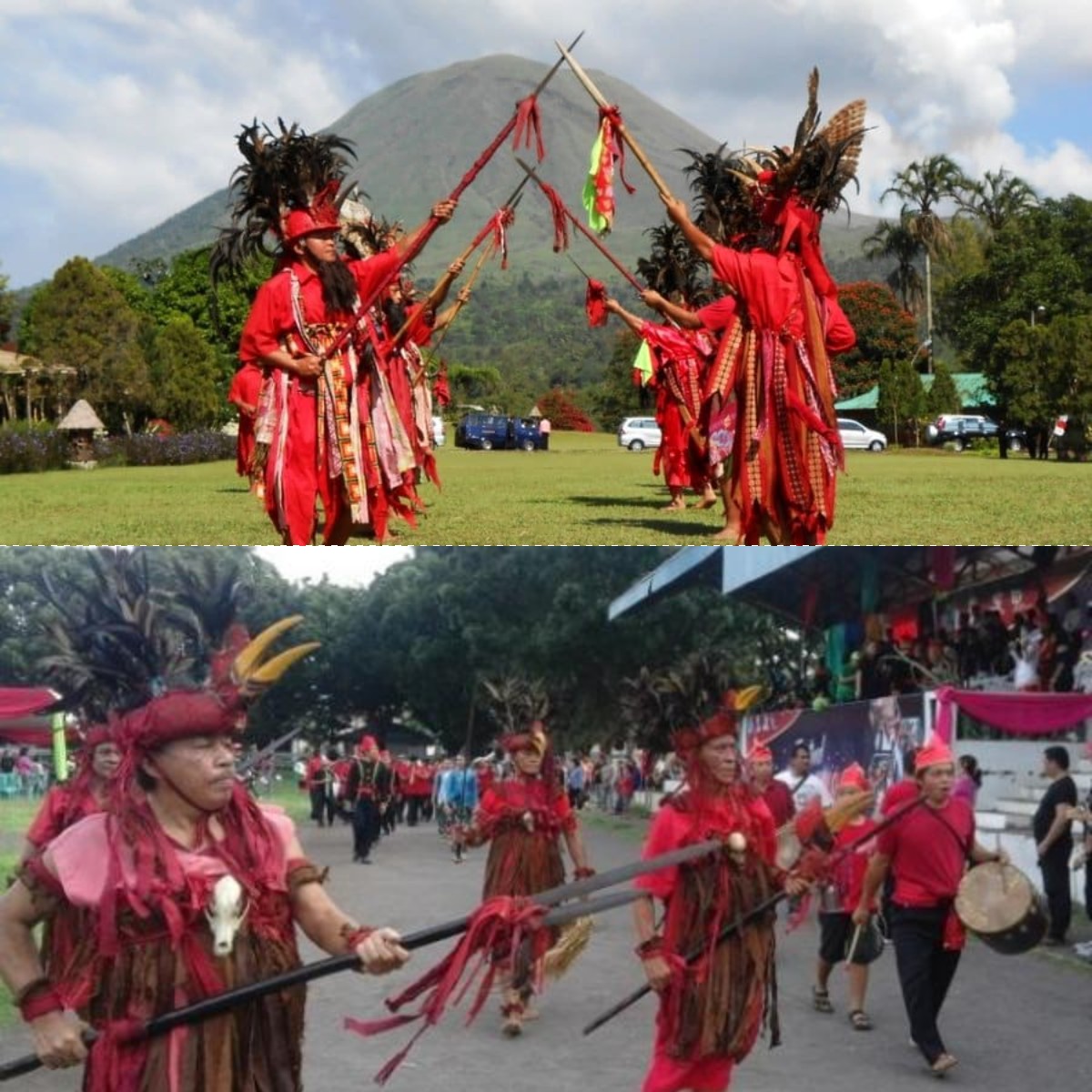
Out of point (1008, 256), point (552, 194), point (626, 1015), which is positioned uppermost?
point (1008, 256)

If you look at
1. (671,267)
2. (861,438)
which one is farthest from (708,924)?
(861,438)

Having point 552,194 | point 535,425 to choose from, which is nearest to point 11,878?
point 552,194

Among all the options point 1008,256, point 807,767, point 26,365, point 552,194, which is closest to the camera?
point 807,767

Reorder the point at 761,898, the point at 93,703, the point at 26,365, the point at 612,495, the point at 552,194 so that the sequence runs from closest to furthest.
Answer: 1. the point at 93,703
2. the point at 761,898
3. the point at 552,194
4. the point at 612,495
5. the point at 26,365

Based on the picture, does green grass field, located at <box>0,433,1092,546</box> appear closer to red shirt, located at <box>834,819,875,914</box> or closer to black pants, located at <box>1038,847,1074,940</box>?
red shirt, located at <box>834,819,875,914</box>

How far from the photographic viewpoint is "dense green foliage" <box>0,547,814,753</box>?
505 cm

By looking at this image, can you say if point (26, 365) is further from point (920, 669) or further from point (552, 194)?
point (920, 669)

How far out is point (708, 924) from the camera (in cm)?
491

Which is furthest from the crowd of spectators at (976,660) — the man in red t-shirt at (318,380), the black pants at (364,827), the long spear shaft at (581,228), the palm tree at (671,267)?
the palm tree at (671,267)

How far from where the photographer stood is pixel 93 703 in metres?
4.04

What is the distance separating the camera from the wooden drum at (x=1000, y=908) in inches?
216

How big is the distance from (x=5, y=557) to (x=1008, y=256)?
172 feet

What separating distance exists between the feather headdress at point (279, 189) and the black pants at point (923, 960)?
12.1 ft

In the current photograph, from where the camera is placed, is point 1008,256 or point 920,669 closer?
point 920,669
